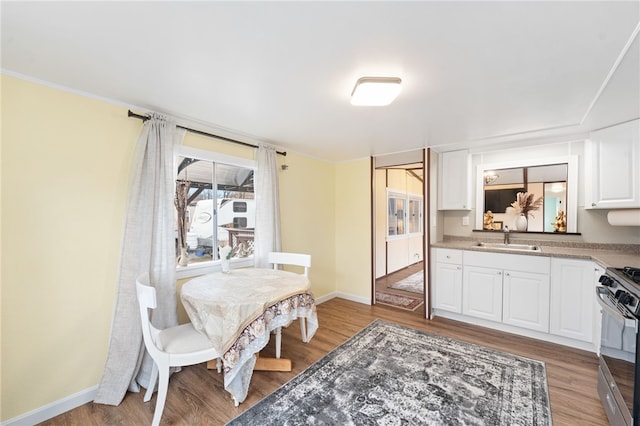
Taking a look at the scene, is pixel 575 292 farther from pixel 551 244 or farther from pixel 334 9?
pixel 334 9

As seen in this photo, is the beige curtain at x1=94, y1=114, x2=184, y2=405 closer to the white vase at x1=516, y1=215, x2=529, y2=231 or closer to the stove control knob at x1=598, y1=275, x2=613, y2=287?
the stove control knob at x1=598, y1=275, x2=613, y2=287

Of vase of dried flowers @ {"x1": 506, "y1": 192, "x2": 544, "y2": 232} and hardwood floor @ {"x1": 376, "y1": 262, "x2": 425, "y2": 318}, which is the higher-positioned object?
vase of dried flowers @ {"x1": 506, "y1": 192, "x2": 544, "y2": 232}

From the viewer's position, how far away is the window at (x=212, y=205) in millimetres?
Result: 2645

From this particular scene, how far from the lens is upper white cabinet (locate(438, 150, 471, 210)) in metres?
3.59

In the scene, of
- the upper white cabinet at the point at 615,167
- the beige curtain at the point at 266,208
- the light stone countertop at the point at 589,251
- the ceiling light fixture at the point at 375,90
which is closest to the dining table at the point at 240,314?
the beige curtain at the point at 266,208

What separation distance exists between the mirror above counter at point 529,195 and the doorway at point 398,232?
0.88m

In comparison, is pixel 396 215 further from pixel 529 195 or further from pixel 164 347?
pixel 164 347

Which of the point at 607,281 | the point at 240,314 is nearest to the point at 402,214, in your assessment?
the point at 607,281

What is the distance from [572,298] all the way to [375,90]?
115 inches

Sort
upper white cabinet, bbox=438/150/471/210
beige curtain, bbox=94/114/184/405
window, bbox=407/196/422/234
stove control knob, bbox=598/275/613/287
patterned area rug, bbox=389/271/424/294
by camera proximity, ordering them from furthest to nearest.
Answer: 1. window, bbox=407/196/422/234
2. patterned area rug, bbox=389/271/424/294
3. upper white cabinet, bbox=438/150/471/210
4. beige curtain, bbox=94/114/184/405
5. stove control knob, bbox=598/275/613/287

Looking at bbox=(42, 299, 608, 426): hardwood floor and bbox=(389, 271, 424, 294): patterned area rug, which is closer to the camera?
bbox=(42, 299, 608, 426): hardwood floor

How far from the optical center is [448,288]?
3451mm

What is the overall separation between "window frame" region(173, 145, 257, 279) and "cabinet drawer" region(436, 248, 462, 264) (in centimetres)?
244

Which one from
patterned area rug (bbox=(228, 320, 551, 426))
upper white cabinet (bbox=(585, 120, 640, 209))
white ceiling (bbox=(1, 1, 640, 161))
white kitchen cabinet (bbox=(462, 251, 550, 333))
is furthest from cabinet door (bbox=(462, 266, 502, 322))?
white ceiling (bbox=(1, 1, 640, 161))
